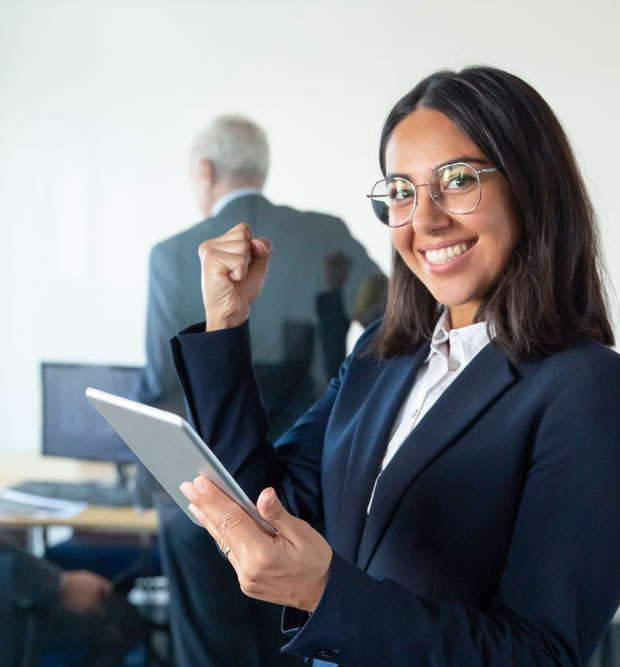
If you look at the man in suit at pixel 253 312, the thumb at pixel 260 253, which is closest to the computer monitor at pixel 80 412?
the man in suit at pixel 253 312

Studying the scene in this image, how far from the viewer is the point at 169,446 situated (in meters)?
0.90

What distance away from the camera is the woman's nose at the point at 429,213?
43.4 inches

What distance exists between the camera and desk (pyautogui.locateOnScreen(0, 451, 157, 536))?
2744 millimetres

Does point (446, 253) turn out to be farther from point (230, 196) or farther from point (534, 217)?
point (230, 196)

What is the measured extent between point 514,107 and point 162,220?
1.76 metres

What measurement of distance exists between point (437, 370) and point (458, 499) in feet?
0.84

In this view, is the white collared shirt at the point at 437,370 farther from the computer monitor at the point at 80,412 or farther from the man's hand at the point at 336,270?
the computer monitor at the point at 80,412

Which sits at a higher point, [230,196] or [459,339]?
[230,196]

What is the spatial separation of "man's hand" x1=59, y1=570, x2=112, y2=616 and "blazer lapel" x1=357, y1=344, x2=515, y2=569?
78.0 inches

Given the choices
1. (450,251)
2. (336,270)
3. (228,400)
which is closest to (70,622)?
(336,270)

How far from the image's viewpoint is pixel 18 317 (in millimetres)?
2760

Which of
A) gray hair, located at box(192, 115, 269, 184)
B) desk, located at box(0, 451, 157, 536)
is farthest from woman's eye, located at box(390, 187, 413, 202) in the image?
desk, located at box(0, 451, 157, 536)

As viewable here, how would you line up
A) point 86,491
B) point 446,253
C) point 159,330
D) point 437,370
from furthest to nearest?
point 86,491, point 159,330, point 437,370, point 446,253

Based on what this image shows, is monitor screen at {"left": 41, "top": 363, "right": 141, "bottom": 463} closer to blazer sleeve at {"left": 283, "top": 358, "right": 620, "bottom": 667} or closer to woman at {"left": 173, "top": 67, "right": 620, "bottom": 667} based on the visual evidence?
woman at {"left": 173, "top": 67, "right": 620, "bottom": 667}
